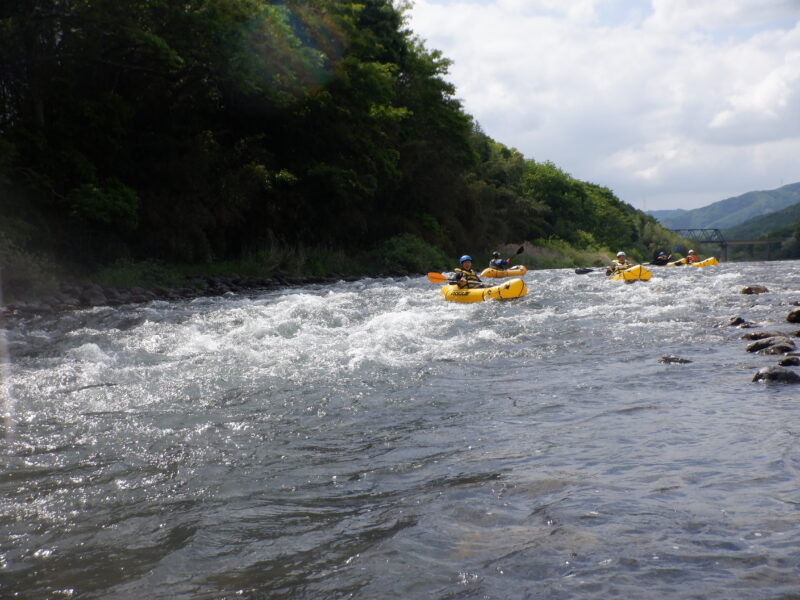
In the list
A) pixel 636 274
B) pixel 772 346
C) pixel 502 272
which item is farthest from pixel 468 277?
pixel 772 346

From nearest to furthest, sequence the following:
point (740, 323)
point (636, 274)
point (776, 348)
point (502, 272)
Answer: point (776, 348) < point (740, 323) < point (502, 272) < point (636, 274)

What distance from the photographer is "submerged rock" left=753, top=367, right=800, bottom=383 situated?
594 centimetres

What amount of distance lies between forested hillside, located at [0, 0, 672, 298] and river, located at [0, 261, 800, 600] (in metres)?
9.52

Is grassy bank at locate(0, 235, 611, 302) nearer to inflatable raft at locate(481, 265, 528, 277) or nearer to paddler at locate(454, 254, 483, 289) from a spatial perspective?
inflatable raft at locate(481, 265, 528, 277)

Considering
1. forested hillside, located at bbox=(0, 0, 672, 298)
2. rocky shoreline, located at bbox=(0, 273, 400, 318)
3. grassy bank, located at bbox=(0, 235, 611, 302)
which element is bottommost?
rocky shoreline, located at bbox=(0, 273, 400, 318)

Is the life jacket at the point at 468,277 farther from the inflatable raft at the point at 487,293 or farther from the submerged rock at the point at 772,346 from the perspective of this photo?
the submerged rock at the point at 772,346

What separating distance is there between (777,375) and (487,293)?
8.21 metres

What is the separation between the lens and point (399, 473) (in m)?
3.92

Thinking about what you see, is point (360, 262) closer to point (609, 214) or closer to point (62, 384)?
point (62, 384)

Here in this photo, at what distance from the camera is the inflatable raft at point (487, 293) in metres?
14.0

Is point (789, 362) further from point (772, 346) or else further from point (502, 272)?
point (502, 272)

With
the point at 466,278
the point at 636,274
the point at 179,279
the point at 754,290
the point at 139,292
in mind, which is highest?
the point at 179,279

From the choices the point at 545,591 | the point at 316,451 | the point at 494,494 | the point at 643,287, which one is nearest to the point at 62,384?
the point at 316,451

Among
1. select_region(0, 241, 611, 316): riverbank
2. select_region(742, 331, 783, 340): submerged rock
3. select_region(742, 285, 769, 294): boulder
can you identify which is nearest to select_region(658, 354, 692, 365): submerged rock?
Result: select_region(742, 331, 783, 340): submerged rock
